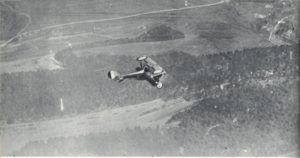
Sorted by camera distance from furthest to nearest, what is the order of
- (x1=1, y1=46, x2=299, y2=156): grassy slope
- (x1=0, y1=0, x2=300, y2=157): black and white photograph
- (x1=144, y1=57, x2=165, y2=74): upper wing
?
(x1=144, y1=57, x2=165, y2=74): upper wing < (x1=0, y1=0, x2=300, y2=157): black and white photograph < (x1=1, y1=46, x2=299, y2=156): grassy slope

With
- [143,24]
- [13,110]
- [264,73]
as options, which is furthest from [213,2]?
[13,110]

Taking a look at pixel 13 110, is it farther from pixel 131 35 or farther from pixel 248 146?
pixel 248 146

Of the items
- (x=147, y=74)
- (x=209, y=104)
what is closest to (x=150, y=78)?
(x=147, y=74)

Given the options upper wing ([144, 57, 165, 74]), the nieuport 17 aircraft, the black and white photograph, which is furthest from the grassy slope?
upper wing ([144, 57, 165, 74])

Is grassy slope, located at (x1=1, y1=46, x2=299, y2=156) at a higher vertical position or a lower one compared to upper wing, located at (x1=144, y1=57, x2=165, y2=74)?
lower

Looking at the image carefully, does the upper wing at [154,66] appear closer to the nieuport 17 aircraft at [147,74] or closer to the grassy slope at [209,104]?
the nieuport 17 aircraft at [147,74]

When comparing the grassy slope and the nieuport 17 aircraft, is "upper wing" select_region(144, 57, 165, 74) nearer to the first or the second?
the nieuport 17 aircraft

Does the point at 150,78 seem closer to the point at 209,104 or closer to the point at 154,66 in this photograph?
the point at 154,66

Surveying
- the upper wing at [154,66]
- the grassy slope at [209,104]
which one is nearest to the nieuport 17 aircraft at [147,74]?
the upper wing at [154,66]
